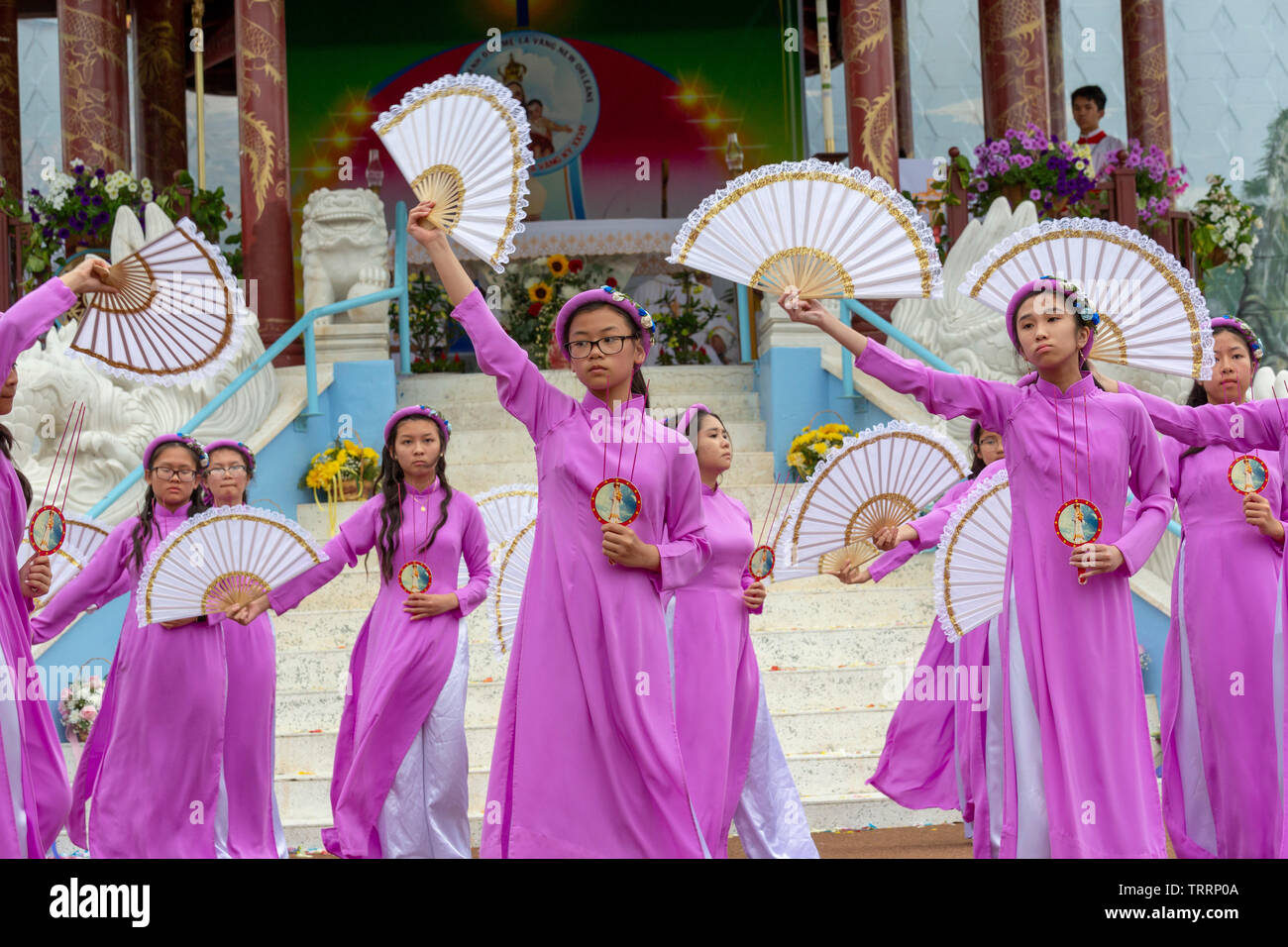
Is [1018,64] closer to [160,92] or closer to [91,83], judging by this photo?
[91,83]

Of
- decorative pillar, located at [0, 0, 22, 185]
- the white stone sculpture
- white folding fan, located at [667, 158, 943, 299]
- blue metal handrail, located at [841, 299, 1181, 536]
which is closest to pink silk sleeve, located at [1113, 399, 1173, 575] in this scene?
white folding fan, located at [667, 158, 943, 299]

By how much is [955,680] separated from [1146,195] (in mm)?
5510

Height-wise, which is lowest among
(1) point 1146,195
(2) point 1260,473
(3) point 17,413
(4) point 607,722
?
(4) point 607,722

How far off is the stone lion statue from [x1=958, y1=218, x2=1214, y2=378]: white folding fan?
6.14 m

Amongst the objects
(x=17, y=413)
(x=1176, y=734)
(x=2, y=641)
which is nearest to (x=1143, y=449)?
(x=1176, y=734)

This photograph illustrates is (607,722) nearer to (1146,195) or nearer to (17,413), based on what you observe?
(17,413)

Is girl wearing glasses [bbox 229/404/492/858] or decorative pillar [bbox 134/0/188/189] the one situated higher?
decorative pillar [bbox 134/0/188/189]

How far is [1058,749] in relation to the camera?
4.27 metres

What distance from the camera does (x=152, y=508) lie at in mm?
5602

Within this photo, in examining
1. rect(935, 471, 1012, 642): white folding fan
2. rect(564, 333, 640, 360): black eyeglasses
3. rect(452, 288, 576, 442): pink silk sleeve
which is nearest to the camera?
rect(452, 288, 576, 442): pink silk sleeve

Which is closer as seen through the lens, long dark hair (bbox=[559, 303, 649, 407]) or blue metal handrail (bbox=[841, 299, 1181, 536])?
long dark hair (bbox=[559, 303, 649, 407])

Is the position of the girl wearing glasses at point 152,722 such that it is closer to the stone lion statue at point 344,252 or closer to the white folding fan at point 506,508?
the white folding fan at point 506,508

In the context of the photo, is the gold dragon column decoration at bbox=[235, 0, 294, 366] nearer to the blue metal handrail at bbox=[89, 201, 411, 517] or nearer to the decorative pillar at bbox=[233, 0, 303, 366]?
the decorative pillar at bbox=[233, 0, 303, 366]

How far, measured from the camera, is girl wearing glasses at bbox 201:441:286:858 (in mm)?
5719
